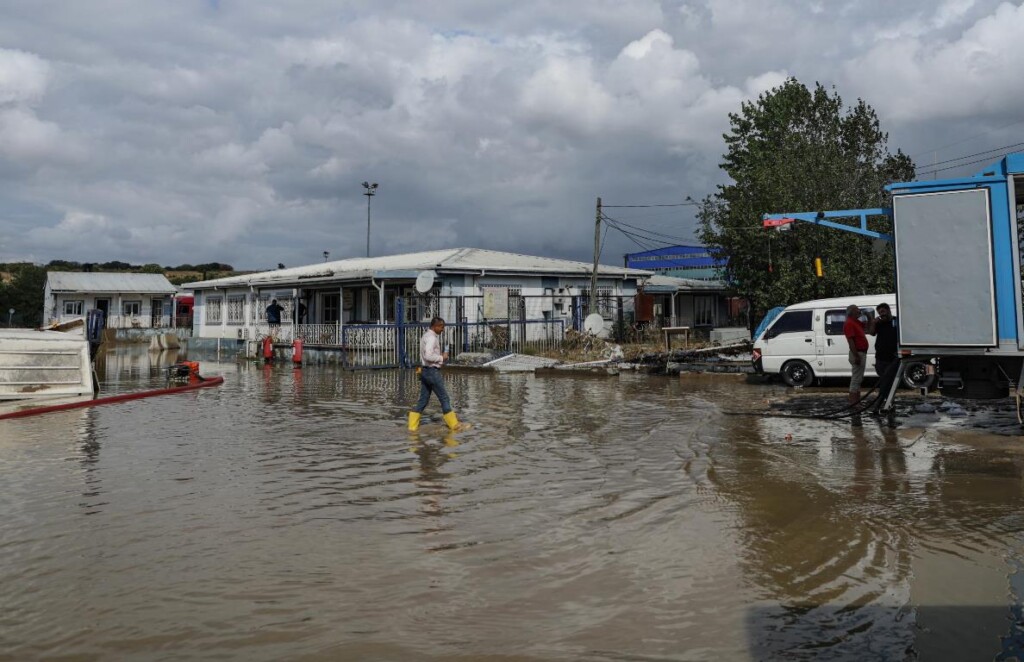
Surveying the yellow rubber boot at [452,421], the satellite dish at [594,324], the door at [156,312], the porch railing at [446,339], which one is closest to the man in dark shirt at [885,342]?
the yellow rubber boot at [452,421]

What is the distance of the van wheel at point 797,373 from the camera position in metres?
16.1

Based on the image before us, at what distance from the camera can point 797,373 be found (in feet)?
53.2

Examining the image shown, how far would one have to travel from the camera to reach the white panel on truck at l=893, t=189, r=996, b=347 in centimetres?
937

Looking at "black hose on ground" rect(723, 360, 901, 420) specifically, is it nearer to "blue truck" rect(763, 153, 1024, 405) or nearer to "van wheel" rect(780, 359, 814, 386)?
"blue truck" rect(763, 153, 1024, 405)

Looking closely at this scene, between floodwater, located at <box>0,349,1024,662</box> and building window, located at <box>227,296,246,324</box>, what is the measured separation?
25.6 m

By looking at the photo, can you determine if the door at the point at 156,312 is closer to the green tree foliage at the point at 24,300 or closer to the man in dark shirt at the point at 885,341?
the green tree foliage at the point at 24,300

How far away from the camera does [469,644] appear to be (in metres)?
3.80

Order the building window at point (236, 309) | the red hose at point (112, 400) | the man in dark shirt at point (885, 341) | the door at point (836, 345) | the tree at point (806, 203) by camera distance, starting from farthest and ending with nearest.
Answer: the building window at point (236, 309)
the tree at point (806, 203)
the door at point (836, 345)
the red hose at point (112, 400)
the man in dark shirt at point (885, 341)

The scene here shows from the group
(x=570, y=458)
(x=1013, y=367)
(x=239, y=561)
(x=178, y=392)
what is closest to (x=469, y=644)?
(x=239, y=561)

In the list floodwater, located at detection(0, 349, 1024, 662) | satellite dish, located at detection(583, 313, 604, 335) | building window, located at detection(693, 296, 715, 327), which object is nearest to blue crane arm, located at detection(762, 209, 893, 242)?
floodwater, located at detection(0, 349, 1024, 662)

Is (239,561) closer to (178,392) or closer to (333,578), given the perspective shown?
(333,578)

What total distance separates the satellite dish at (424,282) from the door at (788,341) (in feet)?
37.1

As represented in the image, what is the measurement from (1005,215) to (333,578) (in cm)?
919

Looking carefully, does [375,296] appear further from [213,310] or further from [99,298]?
[99,298]
